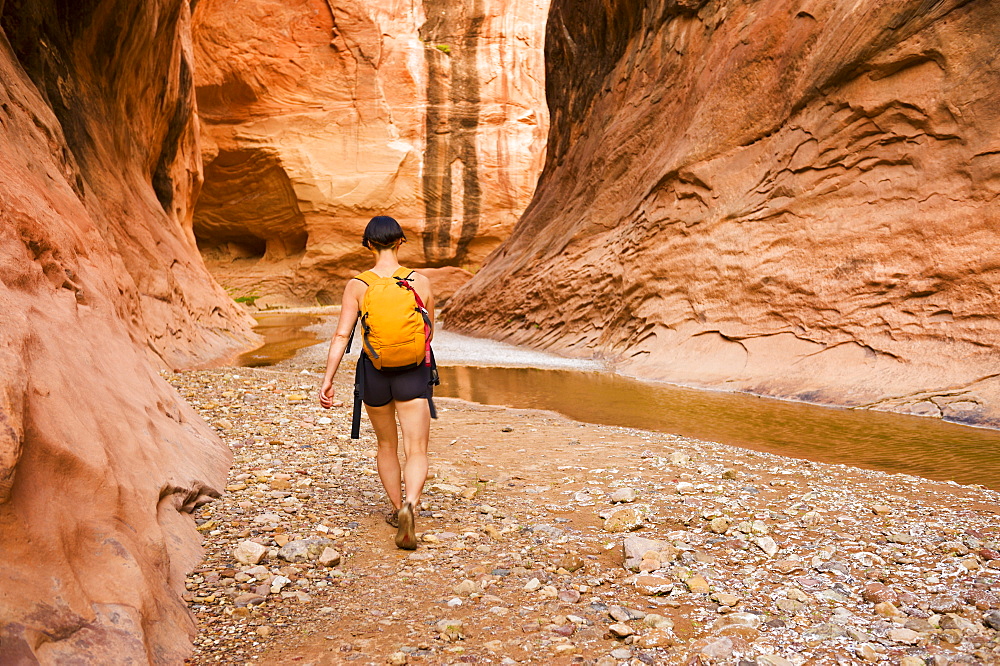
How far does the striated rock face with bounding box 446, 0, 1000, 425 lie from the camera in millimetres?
7797

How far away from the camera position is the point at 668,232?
1127cm

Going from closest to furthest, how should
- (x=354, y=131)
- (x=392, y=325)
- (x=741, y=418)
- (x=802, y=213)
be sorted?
(x=392, y=325)
(x=741, y=418)
(x=802, y=213)
(x=354, y=131)

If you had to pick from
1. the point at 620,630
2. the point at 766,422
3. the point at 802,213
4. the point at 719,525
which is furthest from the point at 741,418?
the point at 620,630

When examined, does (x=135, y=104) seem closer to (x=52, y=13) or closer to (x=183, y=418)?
(x=52, y=13)

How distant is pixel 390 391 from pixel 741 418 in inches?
182

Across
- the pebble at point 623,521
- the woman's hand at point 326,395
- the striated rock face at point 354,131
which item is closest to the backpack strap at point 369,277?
the woman's hand at point 326,395

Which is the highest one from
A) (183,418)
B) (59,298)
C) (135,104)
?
(135,104)

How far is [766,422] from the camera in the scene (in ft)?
22.5

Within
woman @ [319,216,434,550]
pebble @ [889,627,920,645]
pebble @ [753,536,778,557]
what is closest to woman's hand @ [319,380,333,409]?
woman @ [319,216,434,550]

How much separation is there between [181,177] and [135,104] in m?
4.04

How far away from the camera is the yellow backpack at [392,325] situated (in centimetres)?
331

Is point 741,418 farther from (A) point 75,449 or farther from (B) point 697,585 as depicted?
(A) point 75,449

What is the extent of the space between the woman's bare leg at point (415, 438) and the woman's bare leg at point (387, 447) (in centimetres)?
6

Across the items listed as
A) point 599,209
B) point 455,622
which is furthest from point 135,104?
point 455,622
